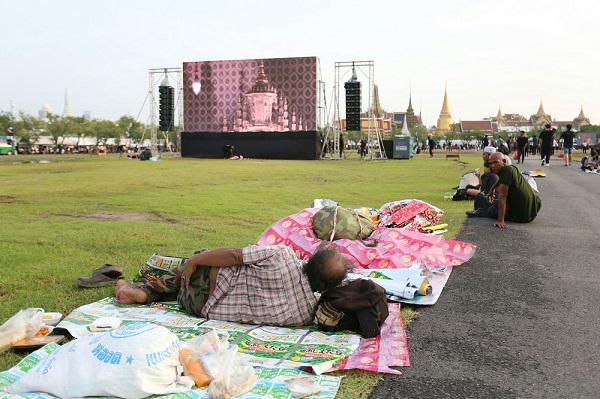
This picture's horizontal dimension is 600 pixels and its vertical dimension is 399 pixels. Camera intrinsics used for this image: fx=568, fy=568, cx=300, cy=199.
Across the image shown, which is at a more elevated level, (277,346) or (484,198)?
(484,198)

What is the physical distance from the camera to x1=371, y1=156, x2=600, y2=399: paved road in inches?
118

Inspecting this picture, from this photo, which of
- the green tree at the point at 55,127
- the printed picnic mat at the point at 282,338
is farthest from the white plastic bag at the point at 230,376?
the green tree at the point at 55,127

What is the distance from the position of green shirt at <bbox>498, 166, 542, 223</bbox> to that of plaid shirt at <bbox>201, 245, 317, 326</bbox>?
5081 millimetres

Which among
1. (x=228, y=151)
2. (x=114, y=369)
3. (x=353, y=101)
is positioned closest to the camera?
(x=114, y=369)

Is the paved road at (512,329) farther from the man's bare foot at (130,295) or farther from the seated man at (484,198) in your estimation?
the man's bare foot at (130,295)

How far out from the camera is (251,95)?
3462 cm

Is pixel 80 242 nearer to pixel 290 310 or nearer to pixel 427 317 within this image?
pixel 290 310

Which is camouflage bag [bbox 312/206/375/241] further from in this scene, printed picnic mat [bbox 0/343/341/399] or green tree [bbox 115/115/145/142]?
green tree [bbox 115/115/145/142]

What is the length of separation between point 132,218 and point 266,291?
604 cm

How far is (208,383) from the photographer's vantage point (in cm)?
291

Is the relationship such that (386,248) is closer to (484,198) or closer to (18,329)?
(18,329)

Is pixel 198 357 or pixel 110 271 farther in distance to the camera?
pixel 110 271

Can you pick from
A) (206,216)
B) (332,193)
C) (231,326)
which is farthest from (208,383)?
(332,193)

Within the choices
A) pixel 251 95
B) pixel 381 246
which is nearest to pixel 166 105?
pixel 251 95
